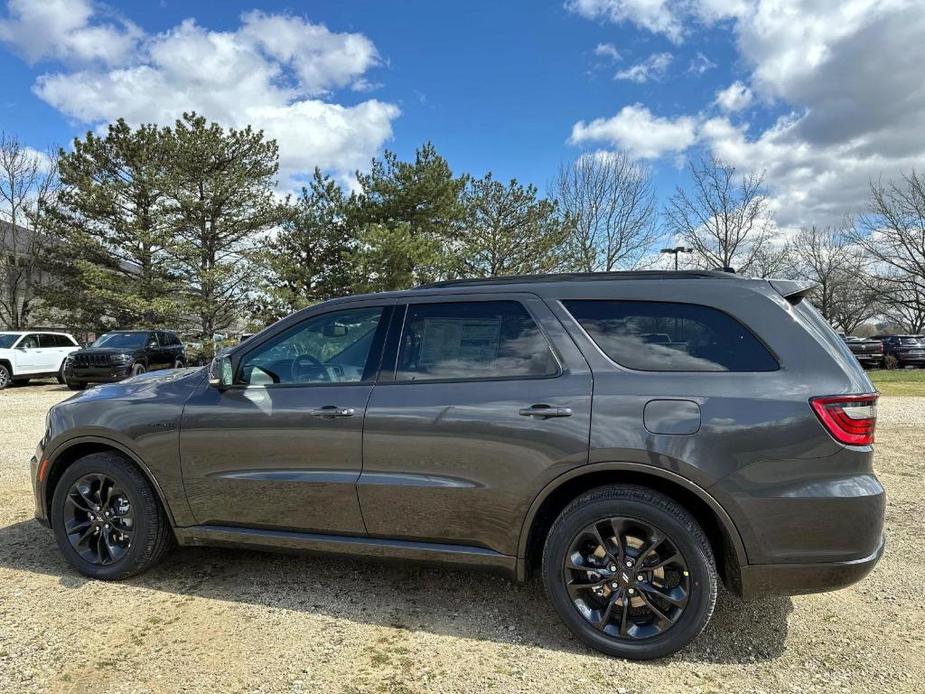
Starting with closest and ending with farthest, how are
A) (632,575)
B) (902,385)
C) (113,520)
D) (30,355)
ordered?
(632,575)
(113,520)
(902,385)
(30,355)

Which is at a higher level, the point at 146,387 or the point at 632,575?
the point at 146,387

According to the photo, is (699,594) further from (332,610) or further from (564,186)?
(564,186)

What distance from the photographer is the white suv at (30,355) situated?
16.1 m

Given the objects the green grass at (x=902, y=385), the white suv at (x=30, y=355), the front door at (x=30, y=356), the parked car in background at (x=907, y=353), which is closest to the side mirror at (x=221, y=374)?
the green grass at (x=902, y=385)

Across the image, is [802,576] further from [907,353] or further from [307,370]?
A: [907,353]

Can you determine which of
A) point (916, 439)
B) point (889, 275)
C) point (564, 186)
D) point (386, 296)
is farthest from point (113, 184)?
point (889, 275)

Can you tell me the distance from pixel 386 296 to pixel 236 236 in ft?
80.6

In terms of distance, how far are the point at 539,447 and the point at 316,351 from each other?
1435 mm

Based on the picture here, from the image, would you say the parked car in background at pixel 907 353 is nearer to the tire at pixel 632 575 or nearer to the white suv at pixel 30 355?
the tire at pixel 632 575

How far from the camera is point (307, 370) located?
331 cm

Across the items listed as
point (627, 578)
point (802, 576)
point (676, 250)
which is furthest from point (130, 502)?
point (676, 250)

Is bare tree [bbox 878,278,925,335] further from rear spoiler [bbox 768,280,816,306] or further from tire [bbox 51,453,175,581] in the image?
tire [bbox 51,453,175,581]

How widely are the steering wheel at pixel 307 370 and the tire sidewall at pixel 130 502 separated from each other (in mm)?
1194

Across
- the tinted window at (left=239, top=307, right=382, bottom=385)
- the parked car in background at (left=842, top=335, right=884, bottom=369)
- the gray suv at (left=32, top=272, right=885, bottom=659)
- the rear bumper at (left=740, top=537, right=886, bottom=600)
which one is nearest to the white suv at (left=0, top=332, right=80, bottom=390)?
the gray suv at (left=32, top=272, right=885, bottom=659)
